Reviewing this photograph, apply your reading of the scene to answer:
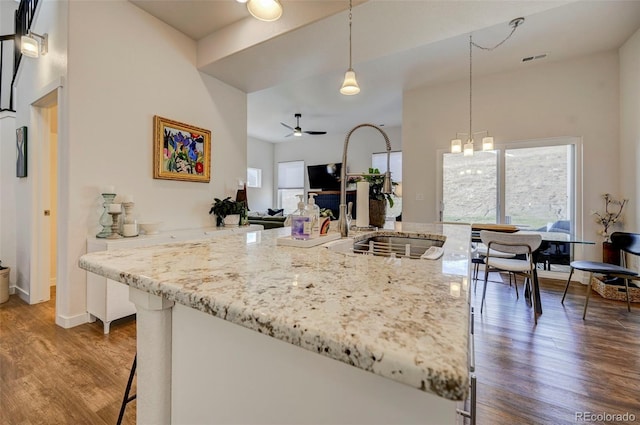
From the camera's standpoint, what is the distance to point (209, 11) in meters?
2.69

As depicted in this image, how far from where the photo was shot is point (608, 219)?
345cm

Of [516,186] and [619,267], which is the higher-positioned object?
[516,186]

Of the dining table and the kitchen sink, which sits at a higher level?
the kitchen sink

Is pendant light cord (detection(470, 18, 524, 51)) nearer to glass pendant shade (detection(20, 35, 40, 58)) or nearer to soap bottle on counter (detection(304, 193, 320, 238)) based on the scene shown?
soap bottle on counter (detection(304, 193, 320, 238))

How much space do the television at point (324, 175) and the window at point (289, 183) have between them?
1.77ft

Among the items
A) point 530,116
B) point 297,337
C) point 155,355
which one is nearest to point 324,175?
point 530,116

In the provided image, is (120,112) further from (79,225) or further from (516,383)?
(516,383)

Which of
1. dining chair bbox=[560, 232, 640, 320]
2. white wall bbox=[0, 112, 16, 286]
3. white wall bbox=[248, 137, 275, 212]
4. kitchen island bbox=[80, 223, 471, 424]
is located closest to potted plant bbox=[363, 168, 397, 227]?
kitchen island bbox=[80, 223, 471, 424]

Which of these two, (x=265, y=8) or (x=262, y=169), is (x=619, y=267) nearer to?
(x=265, y=8)

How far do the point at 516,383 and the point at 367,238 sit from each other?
4.03ft

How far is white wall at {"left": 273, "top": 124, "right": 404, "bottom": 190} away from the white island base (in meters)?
6.60

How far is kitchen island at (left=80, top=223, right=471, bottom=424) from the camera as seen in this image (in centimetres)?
39

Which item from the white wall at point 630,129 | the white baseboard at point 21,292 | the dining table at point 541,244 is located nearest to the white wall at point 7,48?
the white baseboard at point 21,292

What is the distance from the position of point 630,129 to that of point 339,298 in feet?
14.9
